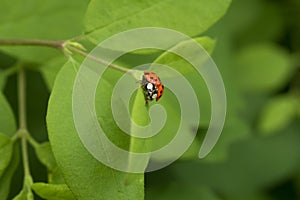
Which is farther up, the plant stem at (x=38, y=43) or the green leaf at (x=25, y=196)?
the plant stem at (x=38, y=43)

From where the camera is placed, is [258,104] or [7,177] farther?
[258,104]

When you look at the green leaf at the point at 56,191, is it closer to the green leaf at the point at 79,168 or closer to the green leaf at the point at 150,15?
the green leaf at the point at 79,168

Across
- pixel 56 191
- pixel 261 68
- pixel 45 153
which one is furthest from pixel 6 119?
pixel 261 68

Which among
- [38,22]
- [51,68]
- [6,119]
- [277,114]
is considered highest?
[38,22]

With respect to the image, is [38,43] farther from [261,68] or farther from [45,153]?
[261,68]

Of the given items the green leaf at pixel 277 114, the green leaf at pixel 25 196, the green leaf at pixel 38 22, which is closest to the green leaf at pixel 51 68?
the green leaf at pixel 38 22
